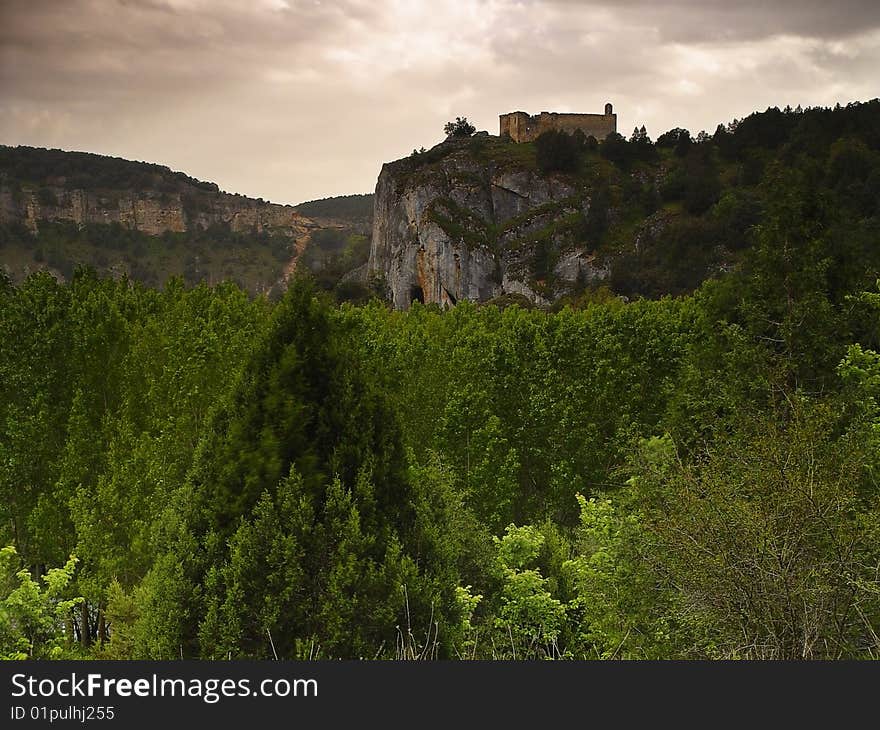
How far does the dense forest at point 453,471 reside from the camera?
9.04 meters

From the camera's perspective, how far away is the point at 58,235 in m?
112

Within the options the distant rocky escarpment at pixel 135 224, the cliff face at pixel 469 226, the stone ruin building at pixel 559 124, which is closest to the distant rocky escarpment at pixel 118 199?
the distant rocky escarpment at pixel 135 224

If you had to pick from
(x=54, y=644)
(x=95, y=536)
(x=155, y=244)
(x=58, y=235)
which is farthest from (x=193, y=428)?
(x=155, y=244)

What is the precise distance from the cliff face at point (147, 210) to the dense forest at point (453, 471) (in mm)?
82503

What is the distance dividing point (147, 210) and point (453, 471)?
466 ft

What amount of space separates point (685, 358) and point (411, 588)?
20.9 m

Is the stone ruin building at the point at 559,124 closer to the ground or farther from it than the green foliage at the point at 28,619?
farther from it

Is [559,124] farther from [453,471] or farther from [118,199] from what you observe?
[453,471]

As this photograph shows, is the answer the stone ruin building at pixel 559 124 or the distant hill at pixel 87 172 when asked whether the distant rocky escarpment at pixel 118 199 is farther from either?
the stone ruin building at pixel 559 124

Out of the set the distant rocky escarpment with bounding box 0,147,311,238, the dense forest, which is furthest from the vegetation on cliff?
the distant rocky escarpment with bounding box 0,147,311,238

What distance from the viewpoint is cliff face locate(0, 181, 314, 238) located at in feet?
353

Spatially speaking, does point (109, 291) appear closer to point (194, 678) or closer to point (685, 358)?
point (685, 358)

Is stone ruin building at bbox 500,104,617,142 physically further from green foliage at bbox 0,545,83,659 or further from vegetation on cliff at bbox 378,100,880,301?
green foliage at bbox 0,545,83,659

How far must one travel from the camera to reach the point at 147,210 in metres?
153
